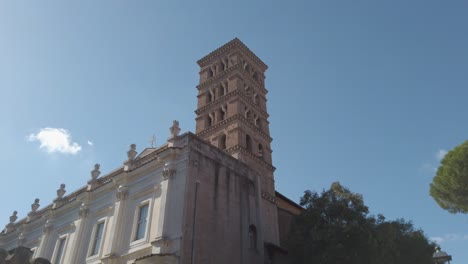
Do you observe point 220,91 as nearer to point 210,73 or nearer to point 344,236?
point 210,73

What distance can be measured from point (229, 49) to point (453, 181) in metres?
26.4

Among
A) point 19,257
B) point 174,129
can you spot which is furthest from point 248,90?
point 19,257

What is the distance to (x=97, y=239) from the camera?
81.3 feet

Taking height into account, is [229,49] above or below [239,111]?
above

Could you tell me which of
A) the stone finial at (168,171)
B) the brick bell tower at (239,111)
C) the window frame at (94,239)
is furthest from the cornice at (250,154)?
the window frame at (94,239)

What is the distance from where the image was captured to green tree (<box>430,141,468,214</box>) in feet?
85.8

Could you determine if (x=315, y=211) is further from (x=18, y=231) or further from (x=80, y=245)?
(x=18, y=231)

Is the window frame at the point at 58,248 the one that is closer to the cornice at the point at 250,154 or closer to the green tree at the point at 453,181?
the cornice at the point at 250,154

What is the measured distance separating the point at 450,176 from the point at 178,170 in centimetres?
1780

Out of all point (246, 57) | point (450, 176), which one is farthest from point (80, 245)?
point (246, 57)

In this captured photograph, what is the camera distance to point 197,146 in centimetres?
2377

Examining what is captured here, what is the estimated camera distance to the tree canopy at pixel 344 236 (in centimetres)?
2366

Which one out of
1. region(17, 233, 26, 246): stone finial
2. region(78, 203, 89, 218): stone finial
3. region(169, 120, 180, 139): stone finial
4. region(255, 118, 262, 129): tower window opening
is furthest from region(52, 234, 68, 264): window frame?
region(255, 118, 262, 129): tower window opening

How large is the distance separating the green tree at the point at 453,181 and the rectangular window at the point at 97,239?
2244 centimetres
